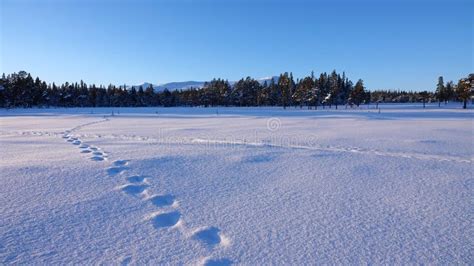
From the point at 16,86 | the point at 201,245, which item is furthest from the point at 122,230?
the point at 16,86

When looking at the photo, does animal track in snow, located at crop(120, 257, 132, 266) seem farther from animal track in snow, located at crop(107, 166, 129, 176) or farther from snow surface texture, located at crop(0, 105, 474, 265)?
animal track in snow, located at crop(107, 166, 129, 176)

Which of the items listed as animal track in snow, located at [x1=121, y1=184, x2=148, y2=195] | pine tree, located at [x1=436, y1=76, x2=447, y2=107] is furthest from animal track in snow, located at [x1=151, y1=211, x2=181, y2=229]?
pine tree, located at [x1=436, y1=76, x2=447, y2=107]

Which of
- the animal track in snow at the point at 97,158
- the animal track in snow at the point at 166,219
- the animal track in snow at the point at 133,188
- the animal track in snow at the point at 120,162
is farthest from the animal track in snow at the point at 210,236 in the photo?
the animal track in snow at the point at 97,158

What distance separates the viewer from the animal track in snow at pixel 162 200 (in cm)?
394

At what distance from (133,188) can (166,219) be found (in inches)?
54.6

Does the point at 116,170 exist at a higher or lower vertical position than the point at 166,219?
higher

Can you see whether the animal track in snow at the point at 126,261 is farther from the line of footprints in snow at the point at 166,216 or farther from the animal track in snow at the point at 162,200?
the animal track in snow at the point at 162,200

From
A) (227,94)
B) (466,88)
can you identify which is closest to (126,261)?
(466,88)

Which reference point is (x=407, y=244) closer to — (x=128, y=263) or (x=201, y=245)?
(x=201, y=245)

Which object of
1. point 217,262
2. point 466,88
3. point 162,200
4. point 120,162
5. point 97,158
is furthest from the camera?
point 466,88

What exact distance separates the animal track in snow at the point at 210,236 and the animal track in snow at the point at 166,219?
0.38m

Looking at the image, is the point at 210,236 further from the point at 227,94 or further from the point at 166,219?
the point at 227,94

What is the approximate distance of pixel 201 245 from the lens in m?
2.84

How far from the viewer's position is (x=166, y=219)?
3467mm
